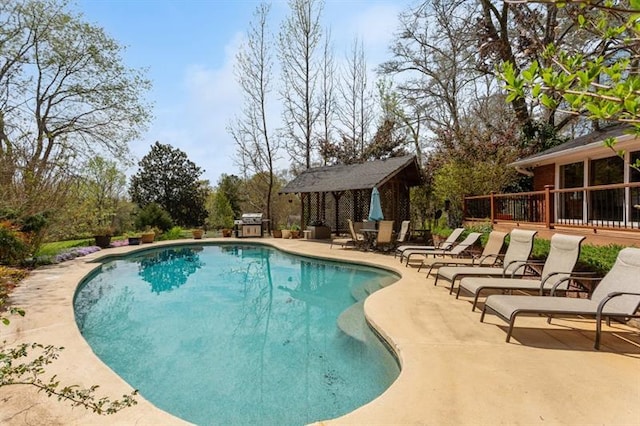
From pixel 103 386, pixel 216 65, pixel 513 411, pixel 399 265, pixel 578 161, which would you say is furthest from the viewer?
pixel 216 65

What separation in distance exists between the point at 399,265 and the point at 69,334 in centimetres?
738

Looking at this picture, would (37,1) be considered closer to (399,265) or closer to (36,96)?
(36,96)

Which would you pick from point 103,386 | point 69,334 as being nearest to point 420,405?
point 103,386

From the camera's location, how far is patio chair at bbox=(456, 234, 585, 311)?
5.20 metres

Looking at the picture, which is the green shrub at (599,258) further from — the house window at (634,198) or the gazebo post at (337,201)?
the gazebo post at (337,201)

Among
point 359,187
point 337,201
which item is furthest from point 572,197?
point 337,201

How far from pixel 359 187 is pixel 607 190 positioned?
25.9 ft

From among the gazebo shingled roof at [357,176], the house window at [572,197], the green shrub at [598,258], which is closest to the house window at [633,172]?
the house window at [572,197]

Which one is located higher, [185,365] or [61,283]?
[61,283]

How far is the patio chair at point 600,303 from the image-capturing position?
3941 millimetres

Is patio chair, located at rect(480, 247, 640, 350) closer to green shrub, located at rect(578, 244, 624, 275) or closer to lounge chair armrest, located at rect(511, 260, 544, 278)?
green shrub, located at rect(578, 244, 624, 275)

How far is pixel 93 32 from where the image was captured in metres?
17.2

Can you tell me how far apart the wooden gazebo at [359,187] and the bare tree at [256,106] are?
340 centimetres

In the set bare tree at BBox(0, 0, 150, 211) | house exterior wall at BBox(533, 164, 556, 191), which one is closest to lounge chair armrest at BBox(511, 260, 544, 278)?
house exterior wall at BBox(533, 164, 556, 191)
